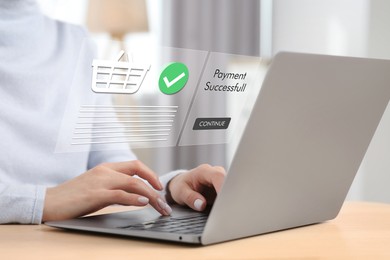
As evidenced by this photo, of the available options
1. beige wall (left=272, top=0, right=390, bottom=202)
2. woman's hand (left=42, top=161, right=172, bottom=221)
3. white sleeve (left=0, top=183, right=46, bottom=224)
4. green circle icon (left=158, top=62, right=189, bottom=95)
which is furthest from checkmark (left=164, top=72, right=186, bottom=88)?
beige wall (left=272, top=0, right=390, bottom=202)

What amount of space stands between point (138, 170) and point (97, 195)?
0.32 ft

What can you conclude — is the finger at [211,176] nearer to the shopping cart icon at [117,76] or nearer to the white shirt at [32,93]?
the shopping cart icon at [117,76]

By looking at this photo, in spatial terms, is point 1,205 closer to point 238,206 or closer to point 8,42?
point 238,206

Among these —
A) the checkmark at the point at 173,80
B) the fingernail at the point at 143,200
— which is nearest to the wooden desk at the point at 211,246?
the fingernail at the point at 143,200

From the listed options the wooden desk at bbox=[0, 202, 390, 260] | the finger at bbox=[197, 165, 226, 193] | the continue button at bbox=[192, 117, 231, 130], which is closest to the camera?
the wooden desk at bbox=[0, 202, 390, 260]

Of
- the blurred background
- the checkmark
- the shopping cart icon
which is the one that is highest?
the shopping cart icon

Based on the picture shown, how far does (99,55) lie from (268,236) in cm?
33

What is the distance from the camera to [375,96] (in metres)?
1.01

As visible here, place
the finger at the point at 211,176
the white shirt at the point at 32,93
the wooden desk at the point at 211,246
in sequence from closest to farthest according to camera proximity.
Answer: the wooden desk at the point at 211,246, the finger at the point at 211,176, the white shirt at the point at 32,93

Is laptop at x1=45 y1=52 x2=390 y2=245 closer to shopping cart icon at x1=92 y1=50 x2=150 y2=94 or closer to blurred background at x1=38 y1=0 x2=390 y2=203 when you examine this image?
shopping cart icon at x1=92 y1=50 x2=150 y2=94

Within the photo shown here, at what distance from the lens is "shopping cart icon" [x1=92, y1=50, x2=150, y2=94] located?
0.97m

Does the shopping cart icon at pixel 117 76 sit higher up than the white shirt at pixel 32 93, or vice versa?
the shopping cart icon at pixel 117 76

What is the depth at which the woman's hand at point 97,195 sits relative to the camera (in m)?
1.10

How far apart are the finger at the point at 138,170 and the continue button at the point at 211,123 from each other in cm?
14
